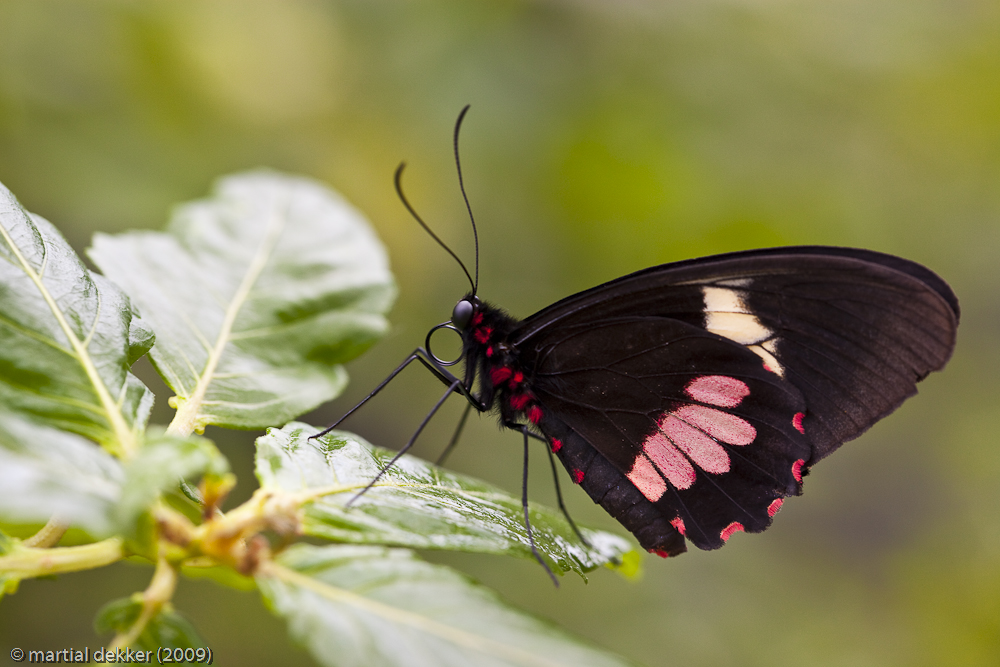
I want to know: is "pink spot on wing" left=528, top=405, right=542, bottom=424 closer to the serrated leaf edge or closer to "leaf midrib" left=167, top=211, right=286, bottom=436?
"leaf midrib" left=167, top=211, right=286, bottom=436

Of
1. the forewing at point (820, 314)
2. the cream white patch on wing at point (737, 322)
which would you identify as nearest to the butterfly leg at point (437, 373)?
the forewing at point (820, 314)

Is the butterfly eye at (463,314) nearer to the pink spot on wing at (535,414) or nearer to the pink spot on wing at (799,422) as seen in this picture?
the pink spot on wing at (535,414)

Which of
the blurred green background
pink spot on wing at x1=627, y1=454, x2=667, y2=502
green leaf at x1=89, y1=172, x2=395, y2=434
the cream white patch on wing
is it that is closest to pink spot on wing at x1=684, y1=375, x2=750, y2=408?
the cream white patch on wing

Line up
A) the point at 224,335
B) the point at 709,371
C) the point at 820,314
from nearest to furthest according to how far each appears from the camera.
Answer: the point at 224,335 < the point at 820,314 < the point at 709,371

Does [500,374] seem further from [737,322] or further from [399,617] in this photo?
[399,617]

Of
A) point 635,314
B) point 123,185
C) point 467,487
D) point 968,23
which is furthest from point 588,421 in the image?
point 968,23

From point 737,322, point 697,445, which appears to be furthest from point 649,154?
point 697,445

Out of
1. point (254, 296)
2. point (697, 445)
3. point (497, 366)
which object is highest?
point (697, 445)
